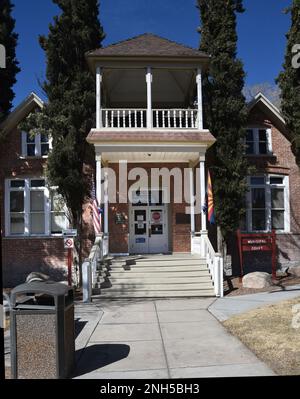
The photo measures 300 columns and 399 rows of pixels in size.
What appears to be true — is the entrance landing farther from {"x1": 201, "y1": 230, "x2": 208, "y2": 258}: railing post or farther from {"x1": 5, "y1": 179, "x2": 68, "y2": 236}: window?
{"x1": 5, "y1": 179, "x2": 68, "y2": 236}: window

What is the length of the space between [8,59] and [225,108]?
364 inches

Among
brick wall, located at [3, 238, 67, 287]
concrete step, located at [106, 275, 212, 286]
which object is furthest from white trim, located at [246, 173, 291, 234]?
brick wall, located at [3, 238, 67, 287]

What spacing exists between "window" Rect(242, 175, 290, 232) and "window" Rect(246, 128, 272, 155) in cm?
109

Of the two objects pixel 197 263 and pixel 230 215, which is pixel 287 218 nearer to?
pixel 230 215

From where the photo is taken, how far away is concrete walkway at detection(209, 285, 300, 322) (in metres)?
10.6

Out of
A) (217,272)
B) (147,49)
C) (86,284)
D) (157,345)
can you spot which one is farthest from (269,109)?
(157,345)

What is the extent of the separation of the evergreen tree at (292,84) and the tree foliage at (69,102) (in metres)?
7.20

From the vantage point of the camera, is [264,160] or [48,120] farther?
[264,160]

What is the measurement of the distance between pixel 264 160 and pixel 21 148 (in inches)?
393

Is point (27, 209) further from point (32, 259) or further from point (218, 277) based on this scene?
point (218, 277)
